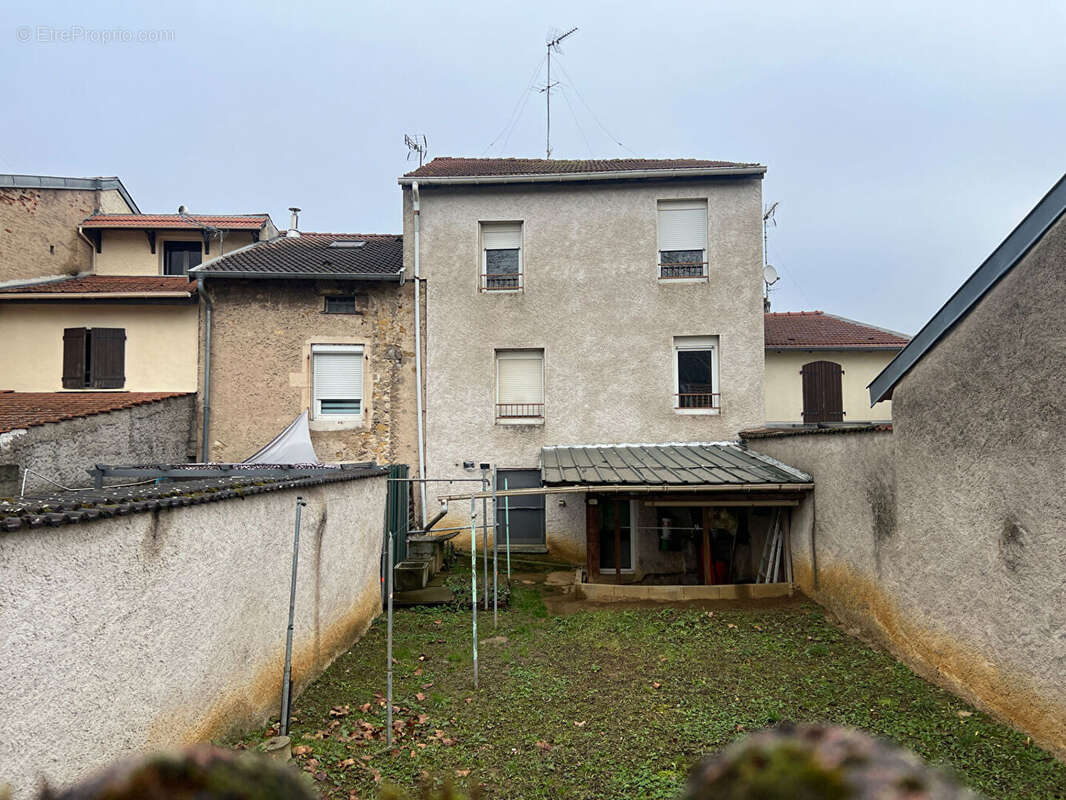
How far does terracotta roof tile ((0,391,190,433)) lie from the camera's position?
32.1 ft

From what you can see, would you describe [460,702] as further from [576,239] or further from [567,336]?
[576,239]

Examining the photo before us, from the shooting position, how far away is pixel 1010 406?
226 inches

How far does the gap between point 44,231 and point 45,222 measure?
0.76ft

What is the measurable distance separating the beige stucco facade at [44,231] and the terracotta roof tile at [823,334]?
18589 millimetres

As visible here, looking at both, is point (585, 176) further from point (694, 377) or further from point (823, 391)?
point (823, 391)

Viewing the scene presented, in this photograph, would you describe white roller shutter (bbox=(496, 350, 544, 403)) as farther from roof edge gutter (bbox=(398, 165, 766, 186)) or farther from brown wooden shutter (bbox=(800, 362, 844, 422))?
brown wooden shutter (bbox=(800, 362, 844, 422))

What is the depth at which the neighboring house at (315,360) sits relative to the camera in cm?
1382

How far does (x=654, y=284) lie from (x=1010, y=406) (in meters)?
8.86

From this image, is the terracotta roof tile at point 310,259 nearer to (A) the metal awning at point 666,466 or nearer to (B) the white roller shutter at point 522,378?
(B) the white roller shutter at point 522,378

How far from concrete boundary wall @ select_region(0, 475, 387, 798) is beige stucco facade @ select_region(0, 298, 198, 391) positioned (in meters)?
9.04

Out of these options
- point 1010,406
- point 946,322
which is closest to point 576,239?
point 946,322

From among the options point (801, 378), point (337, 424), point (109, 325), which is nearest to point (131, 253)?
point (109, 325)

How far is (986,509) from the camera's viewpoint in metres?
5.97

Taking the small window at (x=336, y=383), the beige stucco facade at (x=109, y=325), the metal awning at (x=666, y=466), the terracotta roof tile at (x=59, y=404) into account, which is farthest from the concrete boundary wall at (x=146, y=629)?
the beige stucco facade at (x=109, y=325)
